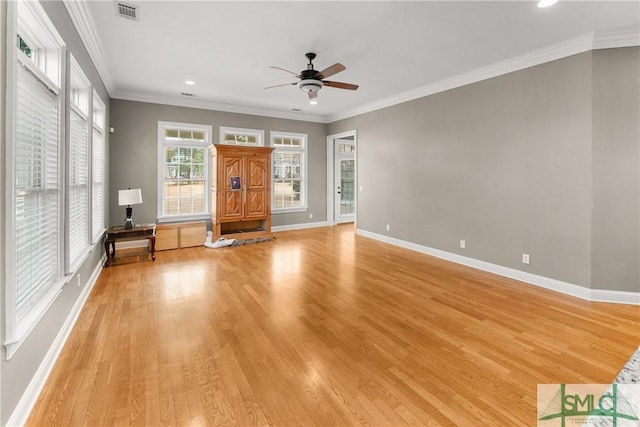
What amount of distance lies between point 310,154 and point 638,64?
5.93 metres

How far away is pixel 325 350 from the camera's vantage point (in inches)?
92.1

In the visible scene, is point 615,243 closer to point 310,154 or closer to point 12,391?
point 12,391

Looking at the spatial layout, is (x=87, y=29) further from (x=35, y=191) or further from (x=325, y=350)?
(x=325, y=350)

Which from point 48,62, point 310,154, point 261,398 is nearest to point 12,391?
point 261,398

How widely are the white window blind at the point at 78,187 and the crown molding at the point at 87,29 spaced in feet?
2.65

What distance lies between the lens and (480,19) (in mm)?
3027

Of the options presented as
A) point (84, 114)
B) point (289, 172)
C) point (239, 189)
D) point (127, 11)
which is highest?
point (127, 11)

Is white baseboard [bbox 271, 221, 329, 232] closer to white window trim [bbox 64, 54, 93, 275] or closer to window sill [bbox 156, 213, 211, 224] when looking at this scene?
window sill [bbox 156, 213, 211, 224]

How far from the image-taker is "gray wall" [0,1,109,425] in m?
1.51

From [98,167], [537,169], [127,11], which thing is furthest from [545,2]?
[98,167]

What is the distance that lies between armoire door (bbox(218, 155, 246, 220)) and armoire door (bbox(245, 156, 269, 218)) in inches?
5.9

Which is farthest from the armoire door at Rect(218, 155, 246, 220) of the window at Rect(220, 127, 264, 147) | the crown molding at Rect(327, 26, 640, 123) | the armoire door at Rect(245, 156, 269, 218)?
the crown molding at Rect(327, 26, 640, 123)

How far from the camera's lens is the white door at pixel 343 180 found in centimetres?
834

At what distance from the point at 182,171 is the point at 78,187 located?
125 inches
